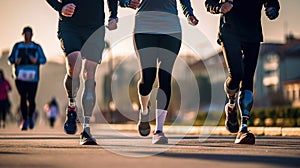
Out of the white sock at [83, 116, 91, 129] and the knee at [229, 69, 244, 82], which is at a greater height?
the knee at [229, 69, 244, 82]

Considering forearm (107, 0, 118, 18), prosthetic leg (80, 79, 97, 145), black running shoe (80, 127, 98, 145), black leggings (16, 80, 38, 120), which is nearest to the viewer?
black running shoe (80, 127, 98, 145)

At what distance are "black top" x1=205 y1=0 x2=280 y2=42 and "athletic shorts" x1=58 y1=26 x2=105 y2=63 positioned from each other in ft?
4.51

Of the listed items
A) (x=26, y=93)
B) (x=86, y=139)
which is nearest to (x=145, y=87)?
(x=86, y=139)

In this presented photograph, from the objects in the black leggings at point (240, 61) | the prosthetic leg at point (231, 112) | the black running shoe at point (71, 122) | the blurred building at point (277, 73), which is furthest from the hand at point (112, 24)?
the blurred building at point (277, 73)

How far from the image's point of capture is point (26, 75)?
46.2 ft

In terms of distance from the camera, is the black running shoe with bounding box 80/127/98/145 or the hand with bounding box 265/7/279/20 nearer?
the black running shoe with bounding box 80/127/98/145

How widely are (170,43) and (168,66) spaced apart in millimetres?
279

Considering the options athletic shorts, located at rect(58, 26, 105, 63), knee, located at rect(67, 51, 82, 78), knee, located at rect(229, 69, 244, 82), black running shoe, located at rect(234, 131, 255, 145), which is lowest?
black running shoe, located at rect(234, 131, 255, 145)

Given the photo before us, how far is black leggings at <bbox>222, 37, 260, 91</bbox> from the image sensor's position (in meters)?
7.97

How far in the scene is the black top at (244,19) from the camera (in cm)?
799

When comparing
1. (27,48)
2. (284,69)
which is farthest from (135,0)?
(284,69)

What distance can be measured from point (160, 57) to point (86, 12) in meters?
1.03

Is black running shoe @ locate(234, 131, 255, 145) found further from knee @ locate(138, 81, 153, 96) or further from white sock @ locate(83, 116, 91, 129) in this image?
white sock @ locate(83, 116, 91, 129)

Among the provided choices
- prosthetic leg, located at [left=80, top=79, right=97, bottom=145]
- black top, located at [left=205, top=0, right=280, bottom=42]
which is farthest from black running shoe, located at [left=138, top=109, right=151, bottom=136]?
black top, located at [left=205, top=0, right=280, bottom=42]
